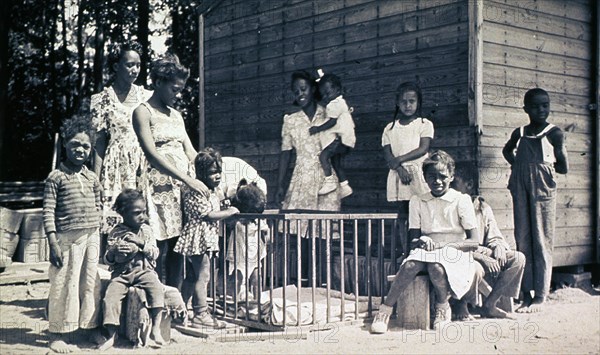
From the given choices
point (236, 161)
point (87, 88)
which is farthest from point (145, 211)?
point (87, 88)

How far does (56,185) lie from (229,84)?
598 cm

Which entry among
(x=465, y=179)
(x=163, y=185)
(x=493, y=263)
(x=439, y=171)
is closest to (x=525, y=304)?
(x=493, y=263)

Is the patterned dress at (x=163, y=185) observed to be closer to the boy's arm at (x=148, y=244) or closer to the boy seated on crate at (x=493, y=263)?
the boy's arm at (x=148, y=244)

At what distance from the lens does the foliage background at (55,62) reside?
24.3 m

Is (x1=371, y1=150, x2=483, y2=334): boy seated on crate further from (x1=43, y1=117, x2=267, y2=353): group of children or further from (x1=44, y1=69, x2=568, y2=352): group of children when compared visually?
(x1=43, y1=117, x2=267, y2=353): group of children

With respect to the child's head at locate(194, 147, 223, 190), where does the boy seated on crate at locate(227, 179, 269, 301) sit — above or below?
below

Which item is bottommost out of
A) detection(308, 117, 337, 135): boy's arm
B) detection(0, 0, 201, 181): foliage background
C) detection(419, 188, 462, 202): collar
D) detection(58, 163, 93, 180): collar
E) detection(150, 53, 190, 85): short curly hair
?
detection(419, 188, 462, 202): collar

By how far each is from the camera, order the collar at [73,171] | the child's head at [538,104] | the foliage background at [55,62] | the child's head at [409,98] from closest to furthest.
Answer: the collar at [73,171] → the child's head at [409,98] → the child's head at [538,104] → the foliage background at [55,62]

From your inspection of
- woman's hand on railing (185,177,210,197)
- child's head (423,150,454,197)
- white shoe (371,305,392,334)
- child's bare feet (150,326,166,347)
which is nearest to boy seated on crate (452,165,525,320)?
child's head (423,150,454,197)

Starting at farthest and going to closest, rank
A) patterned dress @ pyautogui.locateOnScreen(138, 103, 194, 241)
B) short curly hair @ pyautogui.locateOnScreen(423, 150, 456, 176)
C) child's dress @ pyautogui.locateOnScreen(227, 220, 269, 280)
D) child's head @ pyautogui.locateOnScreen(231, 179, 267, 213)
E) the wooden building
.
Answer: the wooden building < child's head @ pyautogui.locateOnScreen(231, 179, 267, 213) < child's dress @ pyautogui.locateOnScreen(227, 220, 269, 280) < short curly hair @ pyautogui.locateOnScreen(423, 150, 456, 176) < patterned dress @ pyautogui.locateOnScreen(138, 103, 194, 241)

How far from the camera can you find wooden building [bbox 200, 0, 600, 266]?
7.81m

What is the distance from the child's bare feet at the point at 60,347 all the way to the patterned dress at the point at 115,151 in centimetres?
159

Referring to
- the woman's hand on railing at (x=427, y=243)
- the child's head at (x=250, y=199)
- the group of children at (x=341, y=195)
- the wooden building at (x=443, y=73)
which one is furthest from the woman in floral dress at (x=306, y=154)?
the woman's hand on railing at (x=427, y=243)

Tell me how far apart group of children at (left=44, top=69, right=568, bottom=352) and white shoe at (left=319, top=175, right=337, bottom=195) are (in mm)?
11
